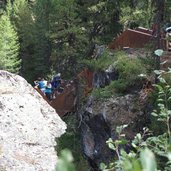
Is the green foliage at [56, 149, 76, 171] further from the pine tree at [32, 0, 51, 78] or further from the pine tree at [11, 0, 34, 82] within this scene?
the pine tree at [11, 0, 34, 82]

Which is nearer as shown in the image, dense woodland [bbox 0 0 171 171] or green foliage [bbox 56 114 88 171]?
dense woodland [bbox 0 0 171 171]

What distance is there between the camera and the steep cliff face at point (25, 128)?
1524cm

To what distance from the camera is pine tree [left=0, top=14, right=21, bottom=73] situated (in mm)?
37000

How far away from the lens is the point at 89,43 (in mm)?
21938

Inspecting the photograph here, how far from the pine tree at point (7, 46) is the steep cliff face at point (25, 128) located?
16419 mm

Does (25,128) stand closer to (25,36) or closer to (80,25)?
(80,25)

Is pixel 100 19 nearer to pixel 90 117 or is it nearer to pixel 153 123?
pixel 90 117

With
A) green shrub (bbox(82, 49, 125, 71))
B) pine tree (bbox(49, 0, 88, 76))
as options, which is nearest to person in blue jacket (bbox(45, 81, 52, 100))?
pine tree (bbox(49, 0, 88, 76))

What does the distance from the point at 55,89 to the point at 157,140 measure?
17804 mm

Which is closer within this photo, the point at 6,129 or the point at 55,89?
the point at 6,129

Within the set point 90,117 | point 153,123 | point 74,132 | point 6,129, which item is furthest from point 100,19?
point 153,123

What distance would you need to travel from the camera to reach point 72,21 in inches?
830

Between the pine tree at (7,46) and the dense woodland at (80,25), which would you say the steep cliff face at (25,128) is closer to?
the dense woodland at (80,25)

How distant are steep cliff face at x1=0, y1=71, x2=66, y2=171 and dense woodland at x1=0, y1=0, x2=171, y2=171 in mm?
2186
